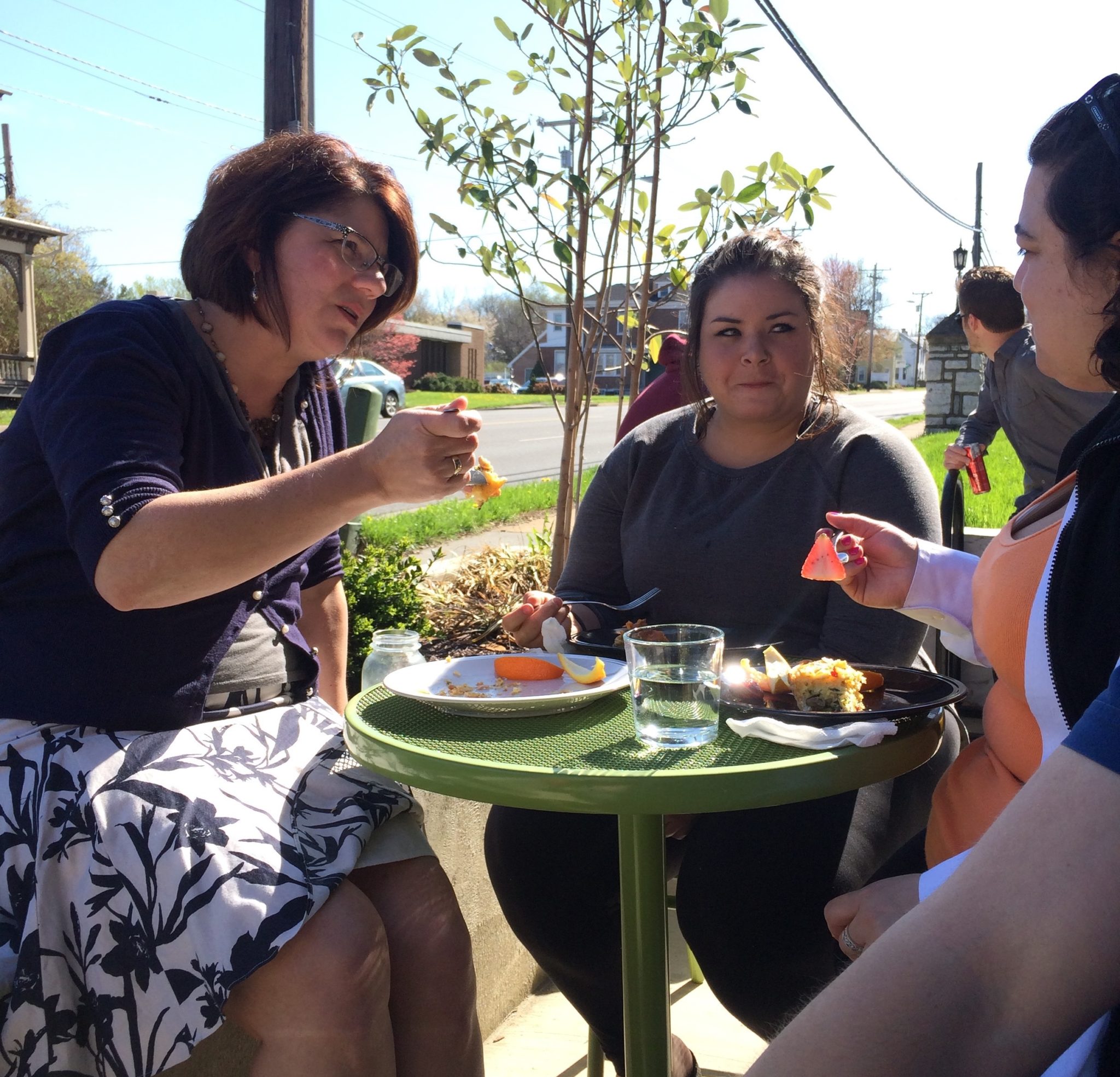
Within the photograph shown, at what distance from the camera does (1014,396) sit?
14.9 feet

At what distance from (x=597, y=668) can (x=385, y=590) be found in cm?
228

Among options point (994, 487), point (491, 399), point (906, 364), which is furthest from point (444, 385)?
point (906, 364)

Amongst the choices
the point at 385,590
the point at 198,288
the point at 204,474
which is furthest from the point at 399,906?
the point at 385,590

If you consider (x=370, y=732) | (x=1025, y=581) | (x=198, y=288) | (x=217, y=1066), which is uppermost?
(x=198, y=288)

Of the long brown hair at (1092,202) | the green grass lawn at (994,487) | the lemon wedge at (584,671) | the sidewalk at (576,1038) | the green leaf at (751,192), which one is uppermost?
the green leaf at (751,192)

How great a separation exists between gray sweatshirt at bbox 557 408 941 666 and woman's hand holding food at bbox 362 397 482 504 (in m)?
0.74

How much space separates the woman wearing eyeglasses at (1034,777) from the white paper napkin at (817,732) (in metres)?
0.19

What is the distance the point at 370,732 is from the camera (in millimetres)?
1432

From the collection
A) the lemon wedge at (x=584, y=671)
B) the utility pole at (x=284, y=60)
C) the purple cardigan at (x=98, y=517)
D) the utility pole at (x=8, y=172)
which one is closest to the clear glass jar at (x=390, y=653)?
the purple cardigan at (x=98, y=517)

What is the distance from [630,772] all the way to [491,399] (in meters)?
39.9

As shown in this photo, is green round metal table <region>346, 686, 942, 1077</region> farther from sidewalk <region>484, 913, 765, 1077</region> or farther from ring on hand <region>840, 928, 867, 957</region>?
sidewalk <region>484, 913, 765, 1077</region>

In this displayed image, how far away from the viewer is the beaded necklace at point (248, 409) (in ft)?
6.07

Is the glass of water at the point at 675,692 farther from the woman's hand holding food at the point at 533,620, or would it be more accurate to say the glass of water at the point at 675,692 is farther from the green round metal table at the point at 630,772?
the woman's hand holding food at the point at 533,620

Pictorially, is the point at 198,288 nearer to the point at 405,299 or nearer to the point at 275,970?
the point at 405,299
